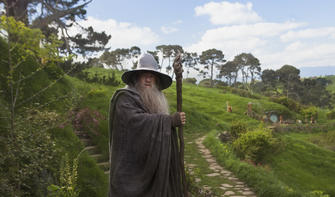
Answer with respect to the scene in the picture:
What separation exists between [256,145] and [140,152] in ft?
22.7

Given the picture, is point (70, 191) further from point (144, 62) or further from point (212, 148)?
point (212, 148)

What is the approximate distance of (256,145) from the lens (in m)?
8.65

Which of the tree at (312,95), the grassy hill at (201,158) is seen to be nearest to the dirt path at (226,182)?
the grassy hill at (201,158)

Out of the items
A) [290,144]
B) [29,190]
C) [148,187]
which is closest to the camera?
[148,187]

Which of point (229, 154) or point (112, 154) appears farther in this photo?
point (229, 154)

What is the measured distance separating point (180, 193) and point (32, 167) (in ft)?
6.88

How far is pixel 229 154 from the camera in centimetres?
898

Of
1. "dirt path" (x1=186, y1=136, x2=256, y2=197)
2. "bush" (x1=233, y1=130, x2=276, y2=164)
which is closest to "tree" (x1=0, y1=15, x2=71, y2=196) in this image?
"dirt path" (x1=186, y1=136, x2=256, y2=197)

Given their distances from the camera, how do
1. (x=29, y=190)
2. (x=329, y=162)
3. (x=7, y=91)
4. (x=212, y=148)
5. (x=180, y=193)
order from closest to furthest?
(x=180, y=193), (x=29, y=190), (x=7, y=91), (x=212, y=148), (x=329, y=162)

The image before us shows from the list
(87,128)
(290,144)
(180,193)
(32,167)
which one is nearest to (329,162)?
(290,144)

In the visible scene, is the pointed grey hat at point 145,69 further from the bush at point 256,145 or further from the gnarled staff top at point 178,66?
the bush at point 256,145

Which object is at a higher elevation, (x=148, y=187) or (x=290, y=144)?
(x=148, y=187)

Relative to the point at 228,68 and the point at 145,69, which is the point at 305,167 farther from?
the point at 228,68

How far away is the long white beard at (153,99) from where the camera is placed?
2939 mm
